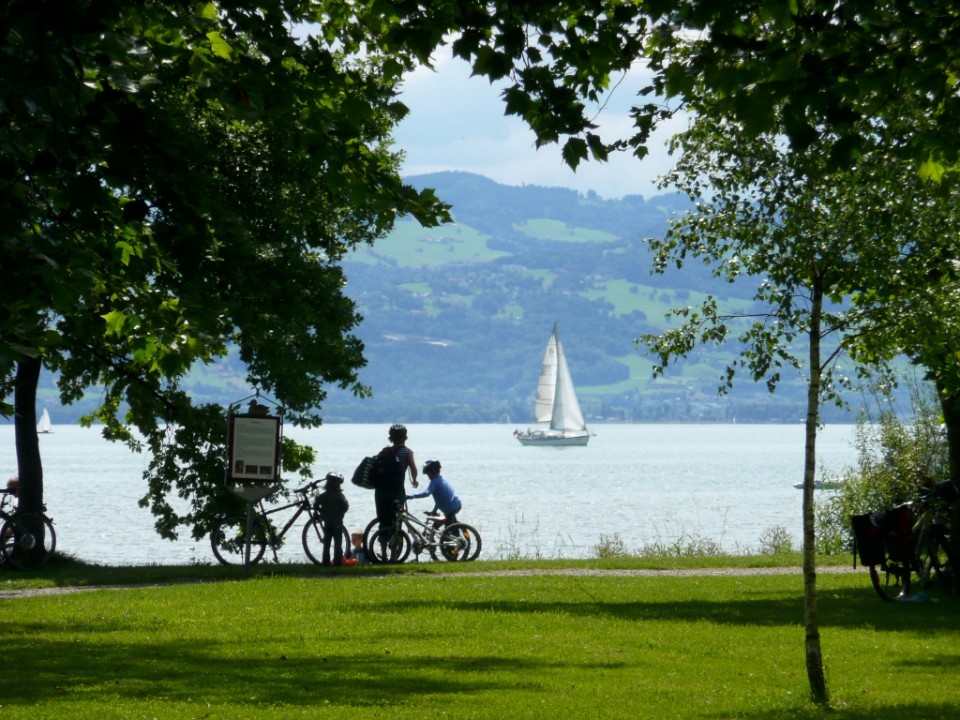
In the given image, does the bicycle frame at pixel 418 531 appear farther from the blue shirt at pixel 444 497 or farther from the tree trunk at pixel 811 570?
the tree trunk at pixel 811 570

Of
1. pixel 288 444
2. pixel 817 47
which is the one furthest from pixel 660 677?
pixel 288 444

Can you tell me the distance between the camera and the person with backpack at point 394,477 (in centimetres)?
2108

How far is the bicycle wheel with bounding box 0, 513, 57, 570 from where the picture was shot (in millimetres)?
21156

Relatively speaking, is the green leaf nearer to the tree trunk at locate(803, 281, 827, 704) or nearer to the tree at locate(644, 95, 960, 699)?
the tree trunk at locate(803, 281, 827, 704)

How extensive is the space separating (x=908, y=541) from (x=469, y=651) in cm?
565

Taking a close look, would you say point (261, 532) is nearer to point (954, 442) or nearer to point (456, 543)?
point (456, 543)

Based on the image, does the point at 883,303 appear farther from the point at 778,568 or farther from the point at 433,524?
the point at 433,524

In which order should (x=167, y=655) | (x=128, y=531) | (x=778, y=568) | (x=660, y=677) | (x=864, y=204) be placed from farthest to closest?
(x=128, y=531) → (x=778, y=568) → (x=864, y=204) → (x=167, y=655) → (x=660, y=677)

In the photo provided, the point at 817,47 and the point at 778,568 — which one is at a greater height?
the point at 817,47

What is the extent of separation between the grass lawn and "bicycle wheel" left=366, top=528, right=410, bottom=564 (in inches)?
138

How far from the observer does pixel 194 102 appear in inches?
844

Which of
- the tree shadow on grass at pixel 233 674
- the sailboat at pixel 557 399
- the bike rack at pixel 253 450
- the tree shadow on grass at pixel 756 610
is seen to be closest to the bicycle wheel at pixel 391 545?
the bike rack at pixel 253 450

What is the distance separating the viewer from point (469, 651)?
39.5 feet

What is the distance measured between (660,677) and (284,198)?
13.5 metres
